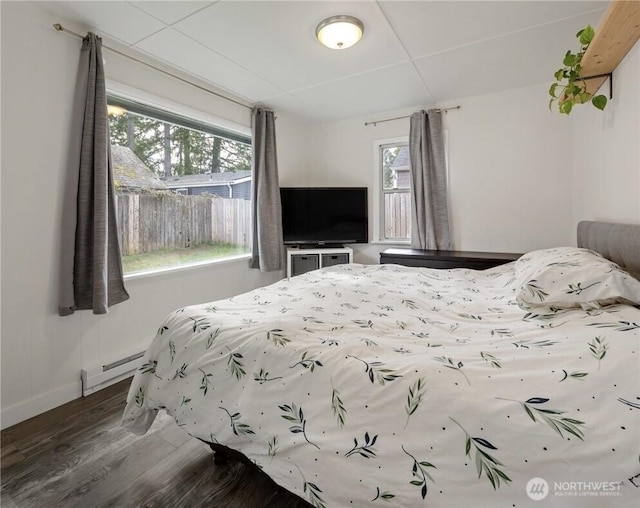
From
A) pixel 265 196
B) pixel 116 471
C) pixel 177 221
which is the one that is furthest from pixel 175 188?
pixel 116 471

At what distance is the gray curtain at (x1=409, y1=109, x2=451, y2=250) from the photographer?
3.45 metres

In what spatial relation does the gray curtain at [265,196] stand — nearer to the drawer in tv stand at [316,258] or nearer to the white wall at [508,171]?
the drawer in tv stand at [316,258]

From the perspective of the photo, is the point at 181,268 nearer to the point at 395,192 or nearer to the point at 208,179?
the point at 208,179

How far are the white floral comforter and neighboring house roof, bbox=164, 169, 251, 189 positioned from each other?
73.7 inches

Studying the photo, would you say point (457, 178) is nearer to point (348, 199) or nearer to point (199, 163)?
point (348, 199)

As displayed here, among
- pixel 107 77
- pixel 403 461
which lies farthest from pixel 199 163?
pixel 403 461

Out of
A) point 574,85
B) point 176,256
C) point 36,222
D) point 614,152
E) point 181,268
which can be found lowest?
point 181,268

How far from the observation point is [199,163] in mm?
3102

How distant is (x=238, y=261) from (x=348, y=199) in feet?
5.18

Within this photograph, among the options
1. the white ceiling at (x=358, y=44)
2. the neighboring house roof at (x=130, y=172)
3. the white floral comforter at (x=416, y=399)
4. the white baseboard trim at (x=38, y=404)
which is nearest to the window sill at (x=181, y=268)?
the neighboring house roof at (x=130, y=172)

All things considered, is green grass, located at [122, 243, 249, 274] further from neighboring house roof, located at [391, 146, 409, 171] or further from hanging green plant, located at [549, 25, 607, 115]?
hanging green plant, located at [549, 25, 607, 115]

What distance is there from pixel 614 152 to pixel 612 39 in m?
0.67

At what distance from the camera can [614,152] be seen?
1.87 meters

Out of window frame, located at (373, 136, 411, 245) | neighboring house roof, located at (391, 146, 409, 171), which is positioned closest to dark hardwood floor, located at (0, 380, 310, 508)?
window frame, located at (373, 136, 411, 245)
